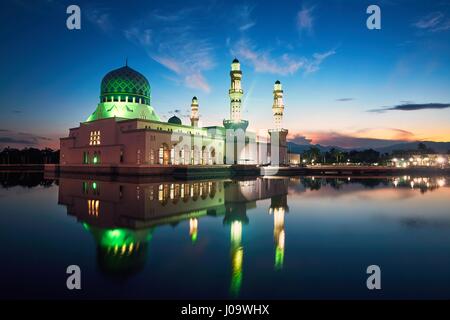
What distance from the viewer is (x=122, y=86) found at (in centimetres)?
3641

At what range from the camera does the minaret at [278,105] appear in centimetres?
4828

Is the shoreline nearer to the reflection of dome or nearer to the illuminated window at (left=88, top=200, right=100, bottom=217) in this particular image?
the illuminated window at (left=88, top=200, right=100, bottom=217)

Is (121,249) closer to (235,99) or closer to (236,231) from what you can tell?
(236,231)

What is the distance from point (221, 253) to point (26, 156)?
7990 cm

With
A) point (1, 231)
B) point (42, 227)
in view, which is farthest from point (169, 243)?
point (1, 231)

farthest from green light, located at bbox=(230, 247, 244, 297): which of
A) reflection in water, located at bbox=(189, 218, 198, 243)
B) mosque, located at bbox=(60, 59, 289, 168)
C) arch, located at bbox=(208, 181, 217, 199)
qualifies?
mosque, located at bbox=(60, 59, 289, 168)

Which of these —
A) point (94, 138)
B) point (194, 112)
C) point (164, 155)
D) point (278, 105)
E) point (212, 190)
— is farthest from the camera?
point (194, 112)

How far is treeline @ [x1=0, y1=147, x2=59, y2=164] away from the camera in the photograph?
70.1 metres

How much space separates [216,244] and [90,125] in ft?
114

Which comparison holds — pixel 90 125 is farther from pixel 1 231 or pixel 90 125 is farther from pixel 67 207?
pixel 1 231

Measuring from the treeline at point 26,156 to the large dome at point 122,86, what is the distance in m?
41.4

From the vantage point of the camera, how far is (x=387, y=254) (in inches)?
205

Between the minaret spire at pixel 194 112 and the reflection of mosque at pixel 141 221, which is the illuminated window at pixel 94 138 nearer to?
the minaret spire at pixel 194 112

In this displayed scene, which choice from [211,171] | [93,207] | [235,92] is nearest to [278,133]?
[235,92]
